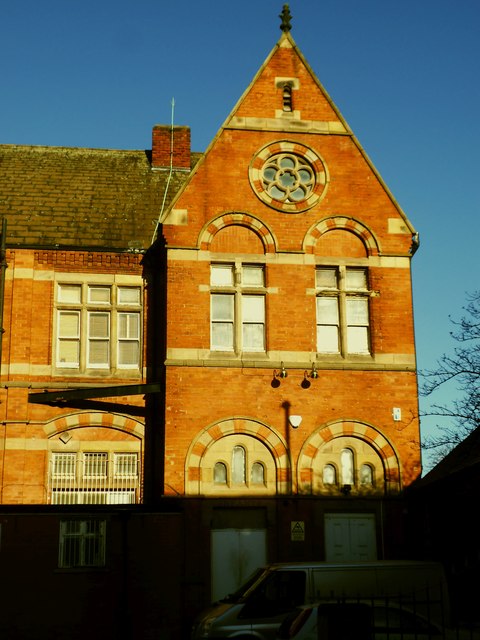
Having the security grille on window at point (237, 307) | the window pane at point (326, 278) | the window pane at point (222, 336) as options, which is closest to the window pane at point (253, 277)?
the security grille on window at point (237, 307)

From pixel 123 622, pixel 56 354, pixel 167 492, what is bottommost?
pixel 123 622

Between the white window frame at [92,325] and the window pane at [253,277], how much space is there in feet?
10.7

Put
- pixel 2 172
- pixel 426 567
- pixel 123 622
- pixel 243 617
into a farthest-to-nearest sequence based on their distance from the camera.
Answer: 1. pixel 2 172
2. pixel 123 622
3. pixel 426 567
4. pixel 243 617

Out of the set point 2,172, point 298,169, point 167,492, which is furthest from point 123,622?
point 2,172

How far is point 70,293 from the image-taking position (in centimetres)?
2558

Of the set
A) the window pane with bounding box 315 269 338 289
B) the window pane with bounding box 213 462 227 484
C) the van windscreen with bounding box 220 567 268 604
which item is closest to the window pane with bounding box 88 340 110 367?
the window pane with bounding box 213 462 227 484

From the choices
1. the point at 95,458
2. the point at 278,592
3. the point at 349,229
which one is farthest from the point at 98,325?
the point at 278,592

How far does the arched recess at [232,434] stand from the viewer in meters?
22.4

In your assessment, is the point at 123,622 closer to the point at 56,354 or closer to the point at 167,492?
the point at 167,492

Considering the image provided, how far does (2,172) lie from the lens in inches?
1141

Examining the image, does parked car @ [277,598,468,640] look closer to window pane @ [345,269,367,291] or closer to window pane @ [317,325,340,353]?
window pane @ [317,325,340,353]

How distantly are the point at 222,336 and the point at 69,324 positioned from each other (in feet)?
14.5

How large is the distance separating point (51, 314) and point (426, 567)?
39.1 ft

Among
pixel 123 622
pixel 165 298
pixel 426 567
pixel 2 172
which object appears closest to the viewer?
pixel 426 567
